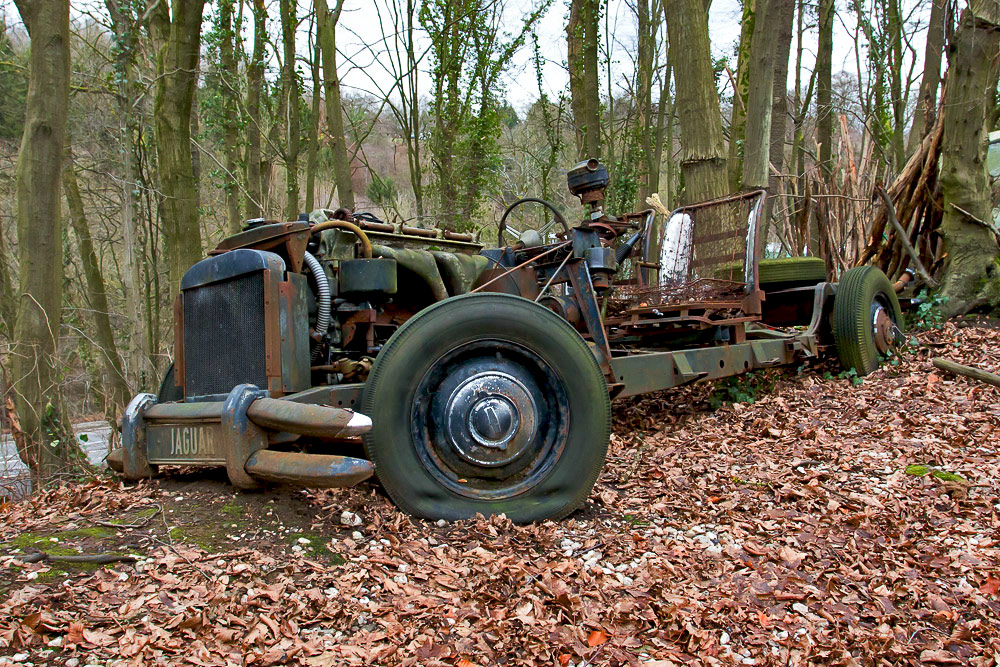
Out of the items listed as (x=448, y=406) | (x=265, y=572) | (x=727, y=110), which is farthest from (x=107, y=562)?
(x=727, y=110)

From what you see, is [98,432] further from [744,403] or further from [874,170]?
[874,170]

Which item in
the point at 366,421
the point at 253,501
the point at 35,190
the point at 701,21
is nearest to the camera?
the point at 366,421

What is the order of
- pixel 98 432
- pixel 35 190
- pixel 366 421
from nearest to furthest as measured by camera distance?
pixel 366 421 → pixel 35 190 → pixel 98 432

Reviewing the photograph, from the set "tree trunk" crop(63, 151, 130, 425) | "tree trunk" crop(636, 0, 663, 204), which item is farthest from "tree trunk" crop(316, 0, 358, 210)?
"tree trunk" crop(636, 0, 663, 204)

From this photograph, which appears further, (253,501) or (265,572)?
(253,501)

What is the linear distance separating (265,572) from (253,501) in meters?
0.65

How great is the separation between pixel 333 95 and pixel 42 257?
6464mm

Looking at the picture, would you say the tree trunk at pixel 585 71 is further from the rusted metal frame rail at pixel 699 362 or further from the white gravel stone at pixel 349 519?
the white gravel stone at pixel 349 519

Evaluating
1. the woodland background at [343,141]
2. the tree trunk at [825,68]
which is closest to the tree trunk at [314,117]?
the woodland background at [343,141]

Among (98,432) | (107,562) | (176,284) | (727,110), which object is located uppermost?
(727,110)

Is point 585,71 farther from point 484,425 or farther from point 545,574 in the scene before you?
point 545,574

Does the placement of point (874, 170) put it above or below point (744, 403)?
above

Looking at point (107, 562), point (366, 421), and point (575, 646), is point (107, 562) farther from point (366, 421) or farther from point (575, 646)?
point (575, 646)

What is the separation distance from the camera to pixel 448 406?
3477mm
